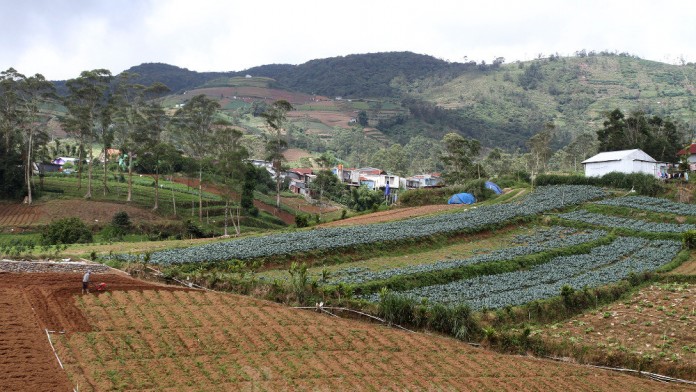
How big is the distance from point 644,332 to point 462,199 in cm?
3728

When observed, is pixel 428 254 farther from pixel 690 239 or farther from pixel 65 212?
pixel 65 212

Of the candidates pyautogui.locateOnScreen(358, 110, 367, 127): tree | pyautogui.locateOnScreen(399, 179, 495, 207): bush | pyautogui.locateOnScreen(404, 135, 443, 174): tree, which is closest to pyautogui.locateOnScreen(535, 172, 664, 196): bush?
pyautogui.locateOnScreen(399, 179, 495, 207): bush

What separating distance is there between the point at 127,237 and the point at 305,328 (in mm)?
36018

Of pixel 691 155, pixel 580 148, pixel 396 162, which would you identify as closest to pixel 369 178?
pixel 396 162

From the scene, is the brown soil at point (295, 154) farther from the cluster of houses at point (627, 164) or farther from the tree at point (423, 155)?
the cluster of houses at point (627, 164)

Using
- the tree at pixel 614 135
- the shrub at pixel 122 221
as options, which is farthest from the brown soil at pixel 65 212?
the tree at pixel 614 135

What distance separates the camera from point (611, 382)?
74.6ft

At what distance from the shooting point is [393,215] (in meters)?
56.5

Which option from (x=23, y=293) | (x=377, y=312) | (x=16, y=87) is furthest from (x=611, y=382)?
(x=16, y=87)

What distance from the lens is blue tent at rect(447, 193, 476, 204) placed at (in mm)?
64125

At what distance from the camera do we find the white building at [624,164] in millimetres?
65312

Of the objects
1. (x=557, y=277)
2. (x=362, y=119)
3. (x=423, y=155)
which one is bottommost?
(x=557, y=277)

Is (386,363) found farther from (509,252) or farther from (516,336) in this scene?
(509,252)

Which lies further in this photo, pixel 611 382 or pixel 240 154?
pixel 240 154
